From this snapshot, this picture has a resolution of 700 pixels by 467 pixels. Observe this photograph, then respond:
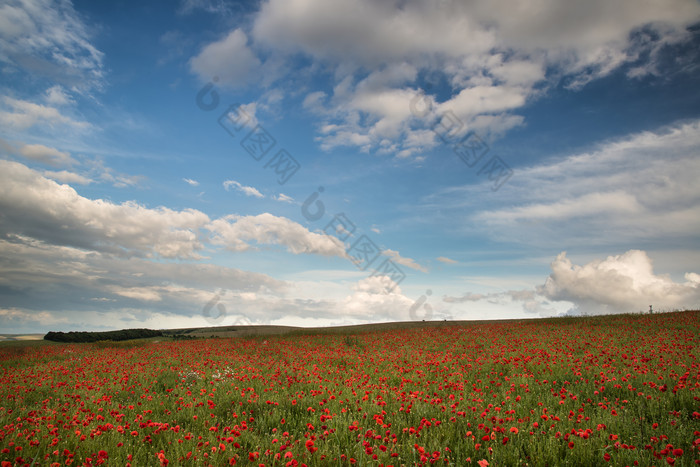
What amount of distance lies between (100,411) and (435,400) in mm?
6212

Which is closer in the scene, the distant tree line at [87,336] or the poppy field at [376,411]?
the poppy field at [376,411]

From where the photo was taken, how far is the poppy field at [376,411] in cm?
445

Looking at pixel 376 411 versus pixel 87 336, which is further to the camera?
pixel 87 336

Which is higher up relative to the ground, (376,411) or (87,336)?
(376,411)

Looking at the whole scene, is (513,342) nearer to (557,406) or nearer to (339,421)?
(557,406)

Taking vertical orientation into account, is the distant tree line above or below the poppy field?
below

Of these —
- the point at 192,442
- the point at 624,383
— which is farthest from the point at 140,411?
the point at 624,383

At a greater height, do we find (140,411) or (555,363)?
(555,363)

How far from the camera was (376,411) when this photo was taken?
6180 mm

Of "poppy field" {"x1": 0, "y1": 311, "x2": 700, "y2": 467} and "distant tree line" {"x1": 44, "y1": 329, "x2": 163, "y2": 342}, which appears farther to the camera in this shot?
"distant tree line" {"x1": 44, "y1": 329, "x2": 163, "y2": 342}

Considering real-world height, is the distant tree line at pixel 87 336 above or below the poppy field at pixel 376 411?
below

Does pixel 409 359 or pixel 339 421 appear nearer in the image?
pixel 339 421

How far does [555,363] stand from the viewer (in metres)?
10.3

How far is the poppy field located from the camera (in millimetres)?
4445
